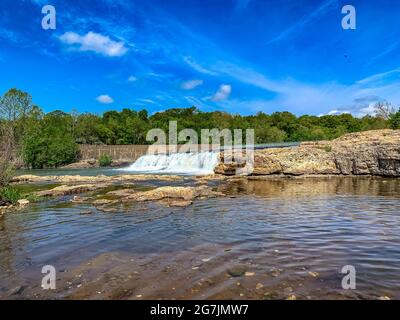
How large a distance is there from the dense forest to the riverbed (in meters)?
26.4

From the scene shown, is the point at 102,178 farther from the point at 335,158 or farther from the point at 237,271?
the point at 237,271

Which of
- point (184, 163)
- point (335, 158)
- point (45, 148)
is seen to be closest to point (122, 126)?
point (45, 148)

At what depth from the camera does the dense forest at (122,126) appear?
164 feet

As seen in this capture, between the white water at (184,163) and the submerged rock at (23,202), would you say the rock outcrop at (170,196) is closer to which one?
the submerged rock at (23,202)

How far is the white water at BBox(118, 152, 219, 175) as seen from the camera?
2890cm

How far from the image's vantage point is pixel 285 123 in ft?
283

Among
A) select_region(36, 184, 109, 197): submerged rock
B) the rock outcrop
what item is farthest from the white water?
the rock outcrop

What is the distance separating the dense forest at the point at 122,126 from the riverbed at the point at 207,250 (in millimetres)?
26356

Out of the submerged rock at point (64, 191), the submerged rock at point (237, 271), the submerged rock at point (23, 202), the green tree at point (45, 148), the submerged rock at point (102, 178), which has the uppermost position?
the green tree at point (45, 148)

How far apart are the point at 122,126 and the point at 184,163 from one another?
46.0 m

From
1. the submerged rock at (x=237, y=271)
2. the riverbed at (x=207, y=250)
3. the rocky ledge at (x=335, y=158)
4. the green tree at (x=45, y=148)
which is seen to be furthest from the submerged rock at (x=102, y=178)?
the green tree at (x=45, y=148)
